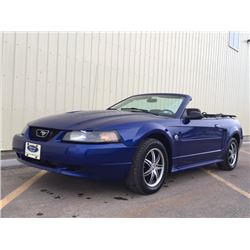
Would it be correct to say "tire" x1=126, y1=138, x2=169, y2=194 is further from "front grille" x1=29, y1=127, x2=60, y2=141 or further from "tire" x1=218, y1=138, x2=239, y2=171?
"tire" x1=218, y1=138, x2=239, y2=171

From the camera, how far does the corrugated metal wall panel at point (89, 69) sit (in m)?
6.41

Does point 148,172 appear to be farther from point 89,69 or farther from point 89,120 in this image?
point 89,69

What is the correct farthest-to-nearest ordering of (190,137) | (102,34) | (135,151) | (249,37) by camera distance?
1. (249,37)
2. (102,34)
3. (190,137)
4. (135,151)

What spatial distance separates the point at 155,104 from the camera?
16.9 feet

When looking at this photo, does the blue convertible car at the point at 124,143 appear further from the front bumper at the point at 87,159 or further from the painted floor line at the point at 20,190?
the painted floor line at the point at 20,190

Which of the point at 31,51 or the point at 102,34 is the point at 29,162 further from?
the point at 102,34

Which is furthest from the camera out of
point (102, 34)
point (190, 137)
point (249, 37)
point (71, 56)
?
point (249, 37)

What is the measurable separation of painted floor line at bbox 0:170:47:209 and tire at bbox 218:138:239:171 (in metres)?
3.23

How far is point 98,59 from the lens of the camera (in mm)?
7828

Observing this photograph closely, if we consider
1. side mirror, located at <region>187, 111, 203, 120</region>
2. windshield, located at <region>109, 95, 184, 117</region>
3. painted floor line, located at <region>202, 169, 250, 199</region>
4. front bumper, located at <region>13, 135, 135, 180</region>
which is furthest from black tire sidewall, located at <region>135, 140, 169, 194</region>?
painted floor line, located at <region>202, 169, 250, 199</region>

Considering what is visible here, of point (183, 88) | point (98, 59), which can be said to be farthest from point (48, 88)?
point (183, 88)

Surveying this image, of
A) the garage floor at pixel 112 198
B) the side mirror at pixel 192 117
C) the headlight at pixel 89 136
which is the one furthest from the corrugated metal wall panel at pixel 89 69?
the side mirror at pixel 192 117

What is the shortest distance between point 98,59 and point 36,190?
4.43 metres

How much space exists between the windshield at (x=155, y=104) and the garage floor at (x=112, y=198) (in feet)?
3.51
